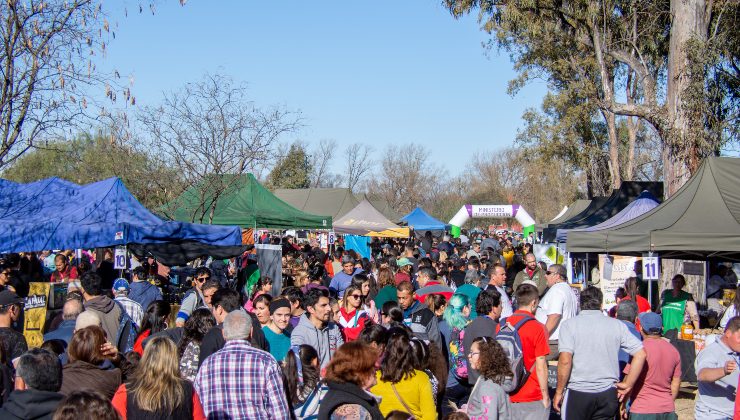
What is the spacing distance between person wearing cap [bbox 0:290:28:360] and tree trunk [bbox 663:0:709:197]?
461 inches

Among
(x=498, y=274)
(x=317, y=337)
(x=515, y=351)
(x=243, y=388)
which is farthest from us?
(x=498, y=274)

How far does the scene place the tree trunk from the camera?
46.9 ft

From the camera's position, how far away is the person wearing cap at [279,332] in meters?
6.54

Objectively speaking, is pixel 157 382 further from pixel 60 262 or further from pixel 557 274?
pixel 60 262

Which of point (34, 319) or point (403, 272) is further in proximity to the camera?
point (403, 272)

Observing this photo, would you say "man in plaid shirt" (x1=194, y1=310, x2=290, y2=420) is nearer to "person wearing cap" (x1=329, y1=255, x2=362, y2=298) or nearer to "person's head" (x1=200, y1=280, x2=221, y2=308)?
"person's head" (x1=200, y1=280, x2=221, y2=308)

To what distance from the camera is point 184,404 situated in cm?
446

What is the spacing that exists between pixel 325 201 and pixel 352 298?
2995 centimetres

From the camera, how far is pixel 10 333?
6.17m

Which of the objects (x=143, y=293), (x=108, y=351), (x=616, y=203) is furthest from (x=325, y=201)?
(x=108, y=351)

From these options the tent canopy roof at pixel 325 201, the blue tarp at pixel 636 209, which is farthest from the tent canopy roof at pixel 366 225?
the blue tarp at pixel 636 209

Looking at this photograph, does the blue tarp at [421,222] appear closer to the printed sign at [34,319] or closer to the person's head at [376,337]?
the printed sign at [34,319]

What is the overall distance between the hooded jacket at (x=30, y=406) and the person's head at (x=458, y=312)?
4.71 meters

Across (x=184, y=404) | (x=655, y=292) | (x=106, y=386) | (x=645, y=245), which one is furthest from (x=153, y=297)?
(x=655, y=292)
